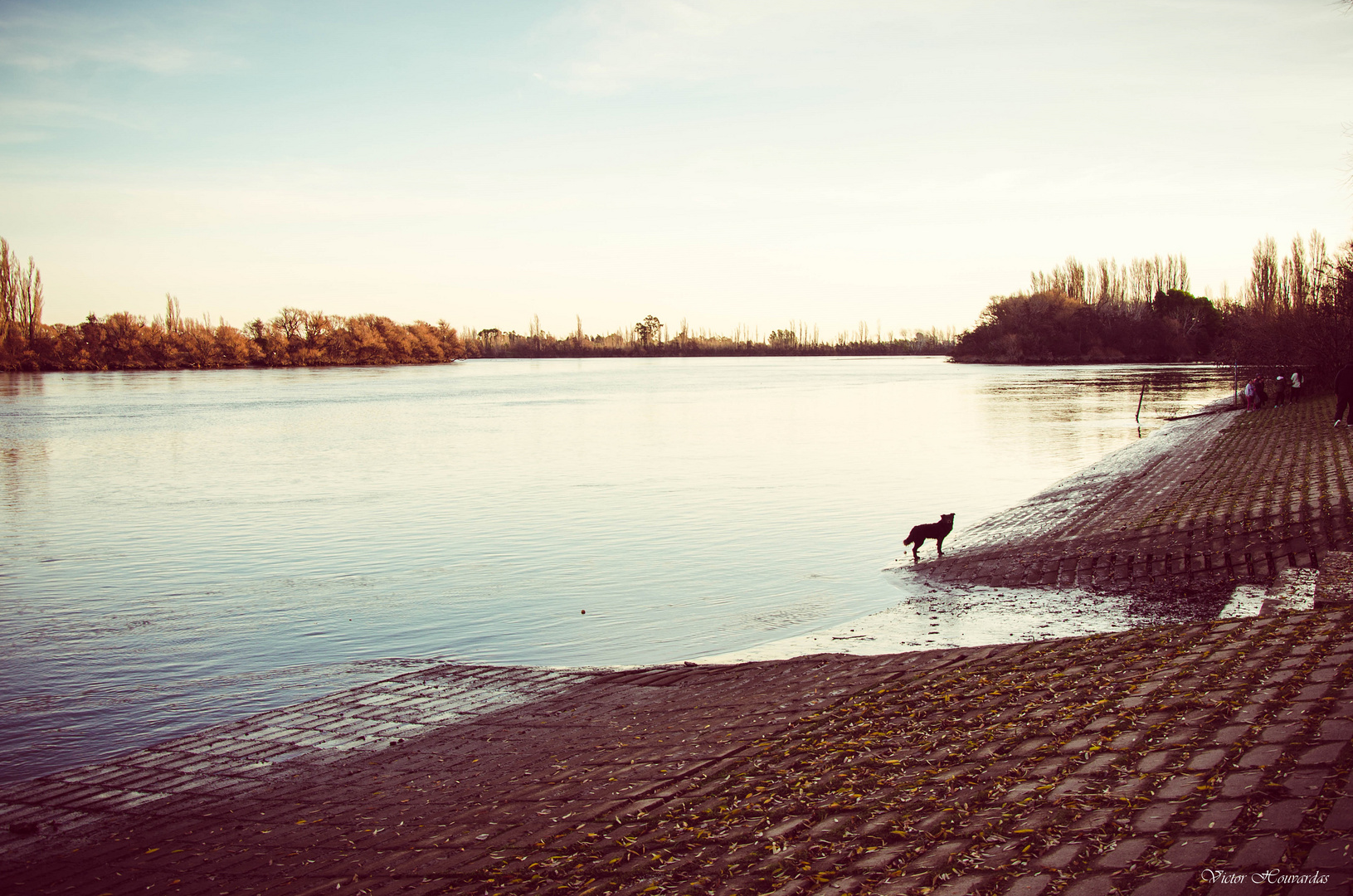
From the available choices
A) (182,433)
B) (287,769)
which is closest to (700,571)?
(287,769)

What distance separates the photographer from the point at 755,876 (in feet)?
13.3

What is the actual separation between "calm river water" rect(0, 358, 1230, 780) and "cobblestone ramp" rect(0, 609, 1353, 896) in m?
2.70

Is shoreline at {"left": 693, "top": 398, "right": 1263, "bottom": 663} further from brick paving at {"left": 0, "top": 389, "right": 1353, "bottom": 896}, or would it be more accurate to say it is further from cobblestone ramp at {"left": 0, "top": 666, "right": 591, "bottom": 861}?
cobblestone ramp at {"left": 0, "top": 666, "right": 591, "bottom": 861}

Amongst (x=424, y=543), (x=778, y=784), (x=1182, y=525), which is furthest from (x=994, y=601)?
(x=424, y=543)

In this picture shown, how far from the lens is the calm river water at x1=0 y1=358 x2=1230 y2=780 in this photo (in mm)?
10047

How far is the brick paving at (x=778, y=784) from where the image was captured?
390cm

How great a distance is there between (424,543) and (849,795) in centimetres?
1386

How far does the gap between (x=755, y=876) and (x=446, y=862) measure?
1.79 meters

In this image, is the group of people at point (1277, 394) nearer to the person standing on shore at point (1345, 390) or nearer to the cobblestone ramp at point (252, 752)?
the person standing on shore at point (1345, 390)

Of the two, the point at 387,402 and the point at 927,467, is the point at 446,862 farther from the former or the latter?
the point at 387,402

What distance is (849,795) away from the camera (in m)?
4.79

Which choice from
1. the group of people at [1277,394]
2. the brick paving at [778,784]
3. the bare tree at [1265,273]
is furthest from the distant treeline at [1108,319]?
the brick paving at [778,784]

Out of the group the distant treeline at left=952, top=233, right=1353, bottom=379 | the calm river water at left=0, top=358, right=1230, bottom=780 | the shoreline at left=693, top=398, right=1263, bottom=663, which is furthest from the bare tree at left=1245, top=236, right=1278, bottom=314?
the shoreline at left=693, top=398, right=1263, bottom=663

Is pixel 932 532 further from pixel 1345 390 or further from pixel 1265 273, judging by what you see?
pixel 1265 273
